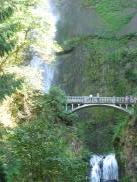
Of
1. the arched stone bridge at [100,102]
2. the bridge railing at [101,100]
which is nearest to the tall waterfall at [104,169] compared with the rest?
the arched stone bridge at [100,102]

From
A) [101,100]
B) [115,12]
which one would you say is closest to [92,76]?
[101,100]

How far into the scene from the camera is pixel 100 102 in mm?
49500

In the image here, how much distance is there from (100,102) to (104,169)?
587 inches

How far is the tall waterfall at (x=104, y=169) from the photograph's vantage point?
3409cm

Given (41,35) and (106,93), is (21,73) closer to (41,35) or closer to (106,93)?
(41,35)

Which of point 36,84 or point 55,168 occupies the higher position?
point 36,84

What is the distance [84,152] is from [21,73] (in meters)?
8.25

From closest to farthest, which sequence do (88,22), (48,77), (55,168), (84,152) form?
1. (55,168)
2. (84,152)
3. (48,77)
4. (88,22)

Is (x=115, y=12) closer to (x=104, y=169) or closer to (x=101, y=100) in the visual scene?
(x=104, y=169)

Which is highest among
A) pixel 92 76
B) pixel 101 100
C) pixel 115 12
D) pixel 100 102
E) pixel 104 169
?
pixel 92 76

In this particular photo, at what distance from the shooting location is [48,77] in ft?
170

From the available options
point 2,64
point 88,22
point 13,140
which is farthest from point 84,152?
point 88,22

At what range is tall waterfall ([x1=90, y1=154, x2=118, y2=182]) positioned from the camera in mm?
34094

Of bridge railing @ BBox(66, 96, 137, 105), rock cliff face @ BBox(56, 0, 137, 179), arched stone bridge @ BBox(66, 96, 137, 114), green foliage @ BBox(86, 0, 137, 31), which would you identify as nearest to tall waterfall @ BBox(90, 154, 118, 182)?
rock cliff face @ BBox(56, 0, 137, 179)
